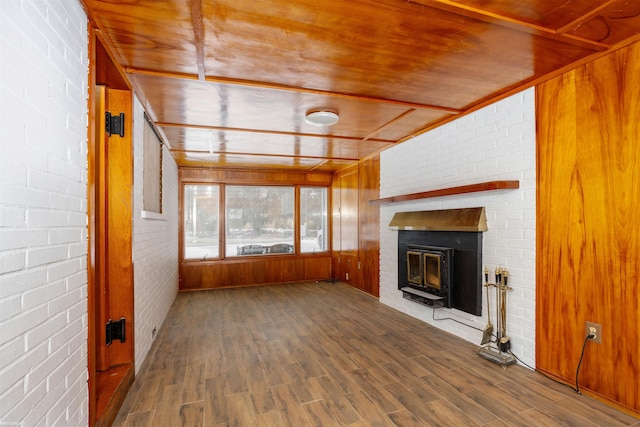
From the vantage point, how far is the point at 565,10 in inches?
66.8

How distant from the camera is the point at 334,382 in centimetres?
250

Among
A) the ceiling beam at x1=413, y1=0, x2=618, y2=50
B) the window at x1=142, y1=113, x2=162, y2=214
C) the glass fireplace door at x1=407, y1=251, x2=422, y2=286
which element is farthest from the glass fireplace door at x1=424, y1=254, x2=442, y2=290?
the window at x1=142, y1=113, x2=162, y2=214

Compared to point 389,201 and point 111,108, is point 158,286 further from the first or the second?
point 389,201

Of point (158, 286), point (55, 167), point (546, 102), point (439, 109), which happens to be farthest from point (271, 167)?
point (55, 167)

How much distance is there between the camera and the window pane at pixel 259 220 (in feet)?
20.9

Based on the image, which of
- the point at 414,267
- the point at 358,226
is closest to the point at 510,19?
the point at 414,267

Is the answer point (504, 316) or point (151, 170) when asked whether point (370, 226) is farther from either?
point (151, 170)

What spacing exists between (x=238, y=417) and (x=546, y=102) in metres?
3.24

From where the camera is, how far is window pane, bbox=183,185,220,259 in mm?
6086

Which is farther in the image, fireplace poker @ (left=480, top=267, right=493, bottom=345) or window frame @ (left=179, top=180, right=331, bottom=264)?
window frame @ (left=179, top=180, right=331, bottom=264)

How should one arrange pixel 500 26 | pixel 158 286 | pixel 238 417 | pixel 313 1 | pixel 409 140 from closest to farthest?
1. pixel 313 1
2. pixel 500 26
3. pixel 238 417
4. pixel 158 286
5. pixel 409 140

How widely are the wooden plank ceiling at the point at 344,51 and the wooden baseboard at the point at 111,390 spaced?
2176mm

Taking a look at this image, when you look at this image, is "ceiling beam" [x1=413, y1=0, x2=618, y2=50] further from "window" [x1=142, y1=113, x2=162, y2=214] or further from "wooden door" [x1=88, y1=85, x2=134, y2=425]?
"window" [x1=142, y1=113, x2=162, y2=214]

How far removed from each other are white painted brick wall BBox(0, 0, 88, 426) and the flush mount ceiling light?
6.31ft
